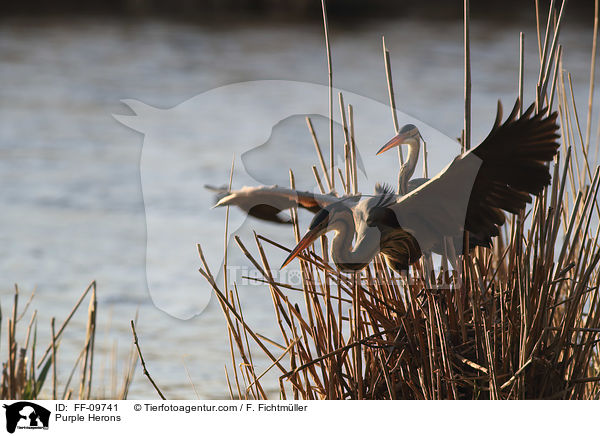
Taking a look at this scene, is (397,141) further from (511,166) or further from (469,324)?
(469,324)

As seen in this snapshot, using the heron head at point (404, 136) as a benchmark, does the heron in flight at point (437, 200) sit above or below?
below

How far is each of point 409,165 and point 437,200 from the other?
5cm

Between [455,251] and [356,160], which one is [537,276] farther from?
[356,160]

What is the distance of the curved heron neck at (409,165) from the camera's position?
0.72 m

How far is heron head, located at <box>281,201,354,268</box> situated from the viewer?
0.68 meters

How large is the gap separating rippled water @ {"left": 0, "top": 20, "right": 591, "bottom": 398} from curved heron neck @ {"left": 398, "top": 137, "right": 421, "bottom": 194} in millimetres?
122

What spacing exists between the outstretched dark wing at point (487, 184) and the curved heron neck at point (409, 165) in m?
0.03

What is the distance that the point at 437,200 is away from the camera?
2.24 ft
